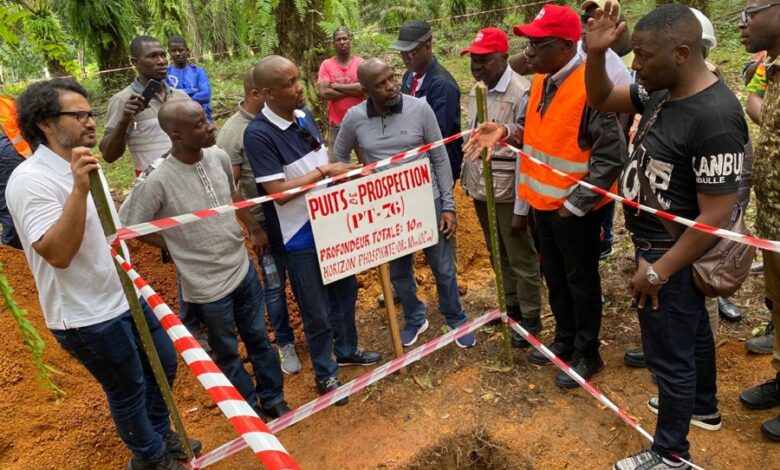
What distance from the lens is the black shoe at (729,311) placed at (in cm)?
385

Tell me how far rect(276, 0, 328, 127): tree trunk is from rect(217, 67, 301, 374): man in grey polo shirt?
1.75 m

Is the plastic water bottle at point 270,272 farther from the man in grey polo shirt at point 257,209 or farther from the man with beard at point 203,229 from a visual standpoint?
the man with beard at point 203,229

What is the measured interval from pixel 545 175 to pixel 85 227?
8.12 ft

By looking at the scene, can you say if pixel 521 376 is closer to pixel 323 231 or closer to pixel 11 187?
pixel 323 231

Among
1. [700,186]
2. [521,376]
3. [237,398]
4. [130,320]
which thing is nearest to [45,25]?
[130,320]

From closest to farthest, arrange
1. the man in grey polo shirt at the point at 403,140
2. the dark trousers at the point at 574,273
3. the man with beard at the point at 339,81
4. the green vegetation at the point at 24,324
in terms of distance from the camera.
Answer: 1. the green vegetation at the point at 24,324
2. the dark trousers at the point at 574,273
3. the man in grey polo shirt at the point at 403,140
4. the man with beard at the point at 339,81

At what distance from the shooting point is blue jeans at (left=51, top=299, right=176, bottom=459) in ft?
8.39

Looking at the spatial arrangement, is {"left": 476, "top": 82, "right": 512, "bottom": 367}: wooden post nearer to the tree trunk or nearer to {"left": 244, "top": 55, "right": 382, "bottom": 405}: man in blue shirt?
{"left": 244, "top": 55, "right": 382, "bottom": 405}: man in blue shirt

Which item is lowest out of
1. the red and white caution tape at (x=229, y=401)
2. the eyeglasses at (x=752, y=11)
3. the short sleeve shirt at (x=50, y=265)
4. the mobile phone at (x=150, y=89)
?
the red and white caution tape at (x=229, y=401)

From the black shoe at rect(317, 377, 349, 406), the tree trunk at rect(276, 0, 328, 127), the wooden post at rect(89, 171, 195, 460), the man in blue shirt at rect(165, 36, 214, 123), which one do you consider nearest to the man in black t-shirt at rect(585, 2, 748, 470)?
the black shoe at rect(317, 377, 349, 406)

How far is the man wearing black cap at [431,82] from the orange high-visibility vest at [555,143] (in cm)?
86

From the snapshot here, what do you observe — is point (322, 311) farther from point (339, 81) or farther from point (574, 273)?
point (339, 81)

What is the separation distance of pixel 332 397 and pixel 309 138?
1.62 metres

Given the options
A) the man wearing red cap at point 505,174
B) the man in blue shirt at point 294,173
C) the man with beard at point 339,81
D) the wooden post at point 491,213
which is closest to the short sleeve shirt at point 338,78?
the man with beard at point 339,81
